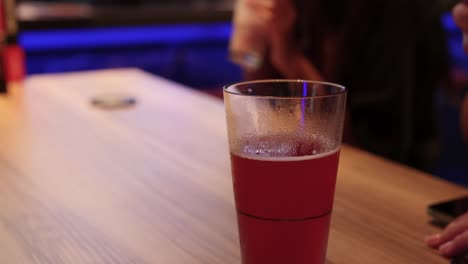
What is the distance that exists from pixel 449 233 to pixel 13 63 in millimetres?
1508

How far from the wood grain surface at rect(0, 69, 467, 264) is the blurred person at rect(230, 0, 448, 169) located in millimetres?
563

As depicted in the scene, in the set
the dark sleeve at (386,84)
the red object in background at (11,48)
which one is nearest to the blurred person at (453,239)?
the dark sleeve at (386,84)

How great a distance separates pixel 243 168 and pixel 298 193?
6cm

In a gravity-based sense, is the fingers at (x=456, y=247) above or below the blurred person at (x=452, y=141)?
above

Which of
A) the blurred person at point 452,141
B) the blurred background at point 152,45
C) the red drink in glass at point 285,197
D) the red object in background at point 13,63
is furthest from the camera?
the blurred background at point 152,45

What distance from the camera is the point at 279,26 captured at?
1813 millimetres

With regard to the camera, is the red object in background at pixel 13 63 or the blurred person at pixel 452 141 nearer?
the red object in background at pixel 13 63

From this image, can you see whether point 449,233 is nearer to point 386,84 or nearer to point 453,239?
point 453,239

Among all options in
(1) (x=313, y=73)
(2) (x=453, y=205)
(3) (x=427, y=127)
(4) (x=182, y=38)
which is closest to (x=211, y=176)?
(2) (x=453, y=205)

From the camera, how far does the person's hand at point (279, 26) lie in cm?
167

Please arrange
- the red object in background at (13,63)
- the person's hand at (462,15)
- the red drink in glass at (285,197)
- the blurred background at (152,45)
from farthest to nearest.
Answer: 1. the blurred background at (152,45)
2. the red object in background at (13,63)
3. the person's hand at (462,15)
4. the red drink in glass at (285,197)

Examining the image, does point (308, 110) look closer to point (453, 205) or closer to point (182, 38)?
point (453, 205)

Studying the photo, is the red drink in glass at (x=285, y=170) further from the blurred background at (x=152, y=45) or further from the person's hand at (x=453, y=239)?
the blurred background at (x=152, y=45)

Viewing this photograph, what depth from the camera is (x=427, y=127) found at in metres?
2.01
